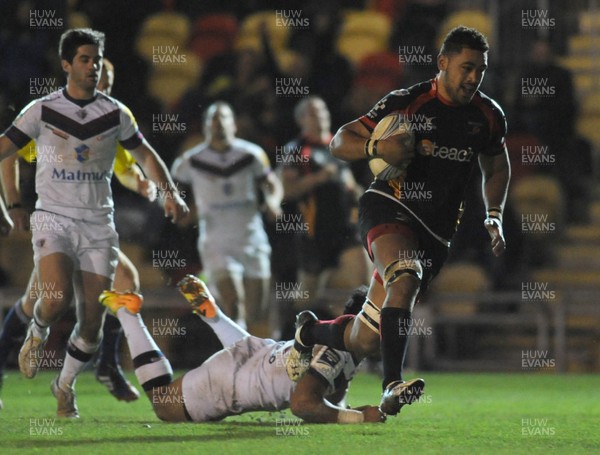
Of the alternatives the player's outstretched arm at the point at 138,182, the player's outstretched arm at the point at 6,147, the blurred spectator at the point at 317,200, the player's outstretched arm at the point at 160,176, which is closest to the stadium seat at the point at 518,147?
the blurred spectator at the point at 317,200

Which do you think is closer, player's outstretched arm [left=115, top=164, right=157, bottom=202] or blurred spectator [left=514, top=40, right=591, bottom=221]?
player's outstretched arm [left=115, top=164, right=157, bottom=202]

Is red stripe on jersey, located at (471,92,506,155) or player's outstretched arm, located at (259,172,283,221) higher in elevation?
red stripe on jersey, located at (471,92,506,155)

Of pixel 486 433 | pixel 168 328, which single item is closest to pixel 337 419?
pixel 486 433

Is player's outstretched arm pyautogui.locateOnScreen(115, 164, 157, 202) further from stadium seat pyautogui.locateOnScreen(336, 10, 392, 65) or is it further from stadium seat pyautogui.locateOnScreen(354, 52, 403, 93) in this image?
stadium seat pyautogui.locateOnScreen(336, 10, 392, 65)

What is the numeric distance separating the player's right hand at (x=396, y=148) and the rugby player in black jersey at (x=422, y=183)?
0.28 feet

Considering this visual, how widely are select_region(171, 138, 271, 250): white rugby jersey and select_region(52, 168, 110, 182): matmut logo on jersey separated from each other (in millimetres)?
3883

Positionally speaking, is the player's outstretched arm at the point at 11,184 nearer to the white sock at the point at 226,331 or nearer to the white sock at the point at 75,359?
the white sock at the point at 75,359

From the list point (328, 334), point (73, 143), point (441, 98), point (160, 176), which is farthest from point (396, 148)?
point (73, 143)

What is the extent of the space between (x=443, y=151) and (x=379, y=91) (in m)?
7.88

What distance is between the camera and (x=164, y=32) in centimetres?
1686

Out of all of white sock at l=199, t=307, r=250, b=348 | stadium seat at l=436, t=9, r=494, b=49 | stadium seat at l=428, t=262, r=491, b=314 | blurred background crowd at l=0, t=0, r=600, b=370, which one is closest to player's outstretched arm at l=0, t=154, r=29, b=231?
white sock at l=199, t=307, r=250, b=348

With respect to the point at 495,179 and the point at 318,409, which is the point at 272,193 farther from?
the point at 318,409

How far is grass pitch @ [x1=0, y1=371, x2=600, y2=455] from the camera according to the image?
5.69 meters

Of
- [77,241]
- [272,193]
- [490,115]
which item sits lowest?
[77,241]
